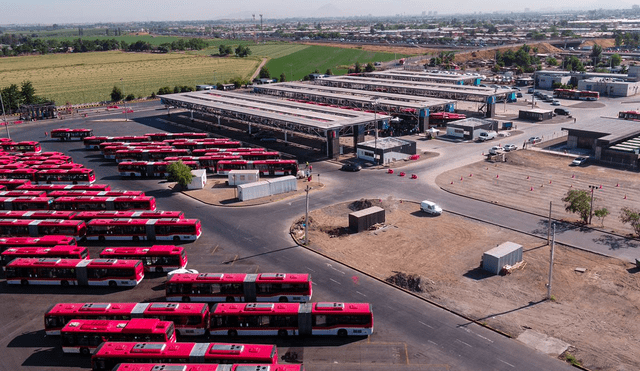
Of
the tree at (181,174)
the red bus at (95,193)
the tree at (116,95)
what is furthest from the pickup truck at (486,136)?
the tree at (116,95)

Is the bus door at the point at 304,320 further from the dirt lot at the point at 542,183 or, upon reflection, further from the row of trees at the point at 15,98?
the row of trees at the point at 15,98

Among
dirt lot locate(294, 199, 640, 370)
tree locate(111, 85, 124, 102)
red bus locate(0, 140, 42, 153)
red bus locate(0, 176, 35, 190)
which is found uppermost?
tree locate(111, 85, 124, 102)

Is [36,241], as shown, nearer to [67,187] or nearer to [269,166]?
[67,187]

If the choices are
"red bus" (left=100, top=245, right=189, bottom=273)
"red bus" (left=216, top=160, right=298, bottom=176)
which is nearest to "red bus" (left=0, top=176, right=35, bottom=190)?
"red bus" (left=216, top=160, right=298, bottom=176)

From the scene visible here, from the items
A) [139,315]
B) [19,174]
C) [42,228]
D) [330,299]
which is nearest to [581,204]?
[330,299]

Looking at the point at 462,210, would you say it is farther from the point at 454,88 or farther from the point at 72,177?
the point at 454,88

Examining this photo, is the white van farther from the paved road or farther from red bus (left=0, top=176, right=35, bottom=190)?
red bus (left=0, top=176, right=35, bottom=190)
